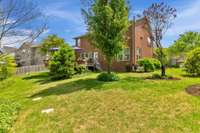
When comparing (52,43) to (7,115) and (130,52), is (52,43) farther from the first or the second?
(7,115)

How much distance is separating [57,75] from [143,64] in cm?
868

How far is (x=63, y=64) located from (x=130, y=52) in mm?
8067

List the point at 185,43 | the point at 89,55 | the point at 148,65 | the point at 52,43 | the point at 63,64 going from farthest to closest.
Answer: the point at 185,43, the point at 52,43, the point at 89,55, the point at 148,65, the point at 63,64

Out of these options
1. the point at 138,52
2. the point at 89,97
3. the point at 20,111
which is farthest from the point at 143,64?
the point at 20,111

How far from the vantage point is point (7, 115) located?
385 inches

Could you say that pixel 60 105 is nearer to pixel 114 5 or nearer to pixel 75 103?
pixel 75 103

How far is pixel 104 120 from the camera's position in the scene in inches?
329

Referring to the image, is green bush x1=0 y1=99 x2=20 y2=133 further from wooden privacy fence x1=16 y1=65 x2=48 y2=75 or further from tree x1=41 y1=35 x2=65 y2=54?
tree x1=41 y1=35 x2=65 y2=54

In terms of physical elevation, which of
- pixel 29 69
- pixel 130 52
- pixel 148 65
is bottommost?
pixel 29 69

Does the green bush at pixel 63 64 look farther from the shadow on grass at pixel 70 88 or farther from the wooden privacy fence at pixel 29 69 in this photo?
the wooden privacy fence at pixel 29 69

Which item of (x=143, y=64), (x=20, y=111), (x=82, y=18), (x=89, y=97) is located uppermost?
(x=82, y=18)

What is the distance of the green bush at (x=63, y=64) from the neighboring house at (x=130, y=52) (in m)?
2.81

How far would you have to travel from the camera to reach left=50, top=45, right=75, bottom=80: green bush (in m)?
20.7

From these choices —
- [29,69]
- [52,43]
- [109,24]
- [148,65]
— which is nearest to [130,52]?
[148,65]
